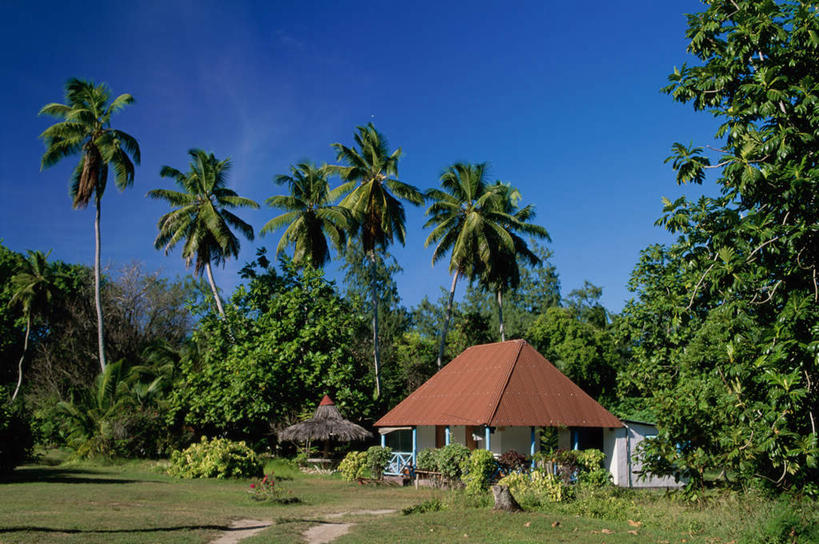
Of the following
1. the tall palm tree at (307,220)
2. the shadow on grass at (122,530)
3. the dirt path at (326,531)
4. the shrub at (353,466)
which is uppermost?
the tall palm tree at (307,220)

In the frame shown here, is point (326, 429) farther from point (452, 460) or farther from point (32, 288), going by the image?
point (32, 288)

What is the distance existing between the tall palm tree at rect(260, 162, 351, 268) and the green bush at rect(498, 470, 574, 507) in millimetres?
17448

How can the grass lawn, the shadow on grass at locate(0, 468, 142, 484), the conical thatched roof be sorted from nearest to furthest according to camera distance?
the grass lawn
the shadow on grass at locate(0, 468, 142, 484)
the conical thatched roof

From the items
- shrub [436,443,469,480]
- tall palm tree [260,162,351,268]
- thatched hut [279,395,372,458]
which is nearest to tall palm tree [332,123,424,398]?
tall palm tree [260,162,351,268]

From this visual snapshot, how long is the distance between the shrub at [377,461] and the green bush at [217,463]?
3.94 meters

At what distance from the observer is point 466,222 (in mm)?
33406

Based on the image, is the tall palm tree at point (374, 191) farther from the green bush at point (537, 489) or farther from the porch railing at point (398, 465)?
the green bush at point (537, 489)

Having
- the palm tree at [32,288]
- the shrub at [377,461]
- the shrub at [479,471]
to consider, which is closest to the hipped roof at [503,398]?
the shrub at [377,461]

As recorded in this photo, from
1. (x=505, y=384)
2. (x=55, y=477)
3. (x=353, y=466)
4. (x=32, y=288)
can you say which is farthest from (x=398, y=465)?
(x=32, y=288)

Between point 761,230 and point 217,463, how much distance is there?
18.6 metres

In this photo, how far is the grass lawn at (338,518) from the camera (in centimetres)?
1052

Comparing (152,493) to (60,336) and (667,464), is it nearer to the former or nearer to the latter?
(667,464)

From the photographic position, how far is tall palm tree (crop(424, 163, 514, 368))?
33344 millimetres

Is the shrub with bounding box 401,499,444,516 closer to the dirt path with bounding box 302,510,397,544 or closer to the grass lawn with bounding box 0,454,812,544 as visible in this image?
the grass lawn with bounding box 0,454,812,544
